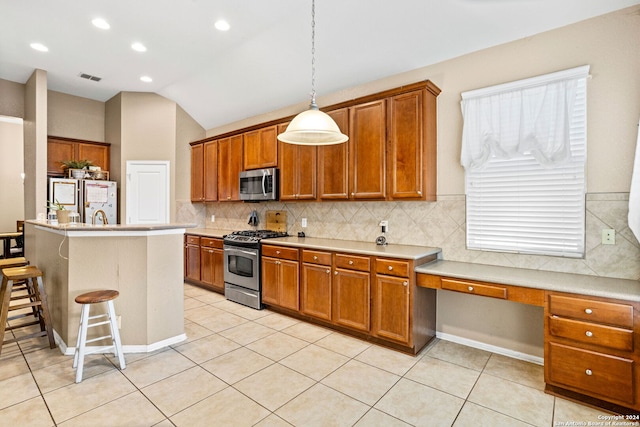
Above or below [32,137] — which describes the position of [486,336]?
below

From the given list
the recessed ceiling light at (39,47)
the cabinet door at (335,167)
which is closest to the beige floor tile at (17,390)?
the cabinet door at (335,167)

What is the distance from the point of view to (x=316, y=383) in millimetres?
2475

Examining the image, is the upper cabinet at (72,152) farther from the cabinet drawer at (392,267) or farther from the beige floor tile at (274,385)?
the cabinet drawer at (392,267)

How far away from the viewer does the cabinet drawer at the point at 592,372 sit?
202 cm

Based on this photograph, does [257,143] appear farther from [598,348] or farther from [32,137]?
[598,348]

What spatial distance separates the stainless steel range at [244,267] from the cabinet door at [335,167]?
109cm

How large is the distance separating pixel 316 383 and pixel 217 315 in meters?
1.95

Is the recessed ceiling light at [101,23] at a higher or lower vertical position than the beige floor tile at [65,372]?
higher

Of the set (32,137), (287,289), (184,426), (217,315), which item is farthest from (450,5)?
(32,137)

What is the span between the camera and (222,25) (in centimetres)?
354

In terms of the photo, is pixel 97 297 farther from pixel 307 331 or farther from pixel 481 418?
pixel 481 418

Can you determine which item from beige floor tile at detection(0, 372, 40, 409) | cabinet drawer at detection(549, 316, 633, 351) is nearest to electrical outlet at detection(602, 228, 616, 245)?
cabinet drawer at detection(549, 316, 633, 351)

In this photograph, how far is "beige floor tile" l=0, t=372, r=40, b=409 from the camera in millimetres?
2209

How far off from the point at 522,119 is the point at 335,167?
6.21 feet
